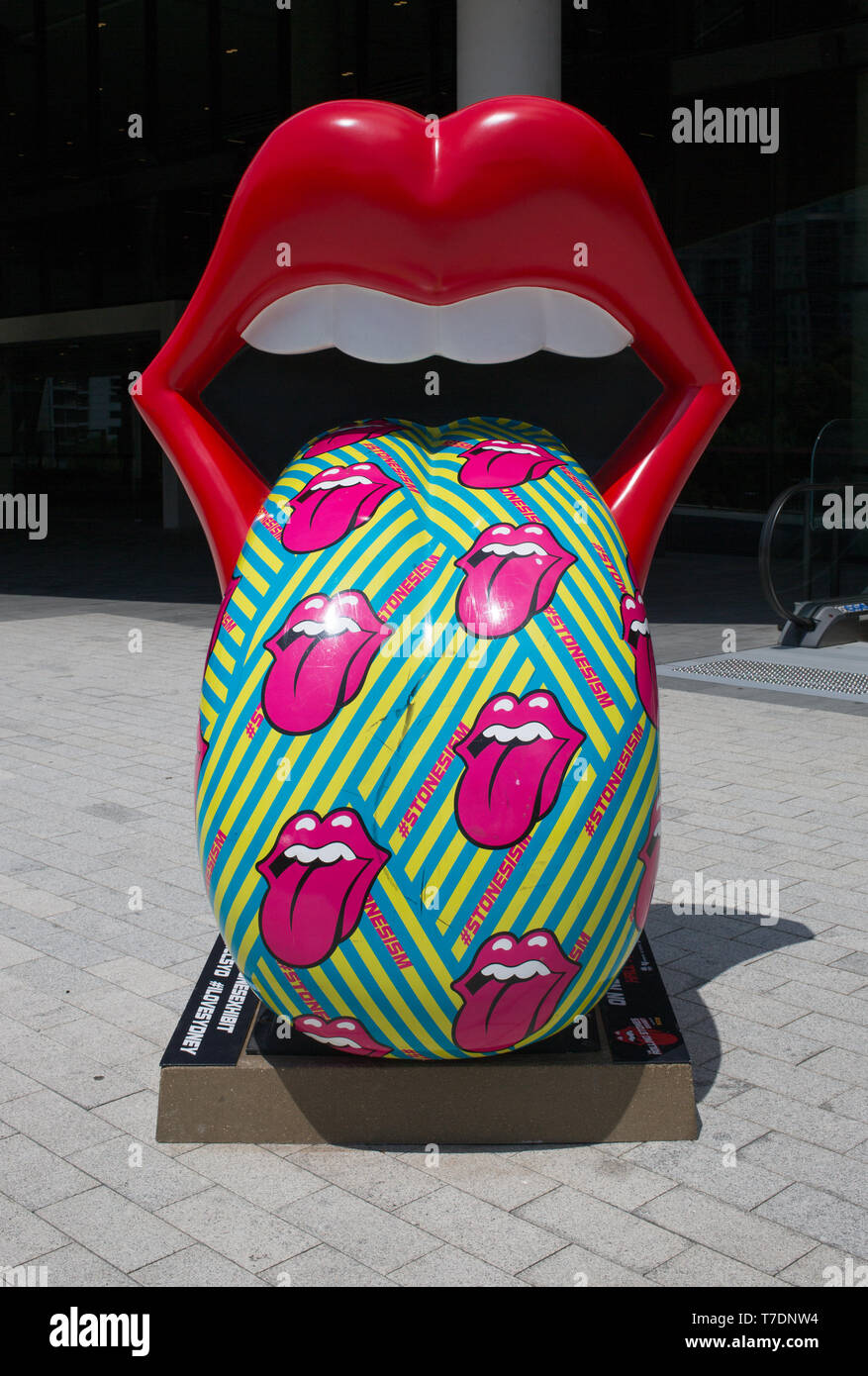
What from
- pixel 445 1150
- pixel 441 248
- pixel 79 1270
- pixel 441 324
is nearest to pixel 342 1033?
pixel 445 1150

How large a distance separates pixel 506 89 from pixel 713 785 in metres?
7.50

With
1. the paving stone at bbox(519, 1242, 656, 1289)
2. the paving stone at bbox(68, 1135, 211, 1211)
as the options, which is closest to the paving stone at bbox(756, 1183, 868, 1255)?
the paving stone at bbox(519, 1242, 656, 1289)

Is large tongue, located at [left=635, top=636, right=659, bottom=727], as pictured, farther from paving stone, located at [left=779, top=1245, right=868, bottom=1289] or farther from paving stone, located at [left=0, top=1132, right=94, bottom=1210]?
paving stone, located at [left=0, top=1132, right=94, bottom=1210]

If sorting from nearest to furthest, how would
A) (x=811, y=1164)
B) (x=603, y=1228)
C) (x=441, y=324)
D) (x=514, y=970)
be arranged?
(x=603, y=1228) → (x=514, y=970) → (x=811, y=1164) → (x=441, y=324)

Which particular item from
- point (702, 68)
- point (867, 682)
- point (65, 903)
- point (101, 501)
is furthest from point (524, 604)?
point (101, 501)

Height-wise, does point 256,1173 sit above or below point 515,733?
below

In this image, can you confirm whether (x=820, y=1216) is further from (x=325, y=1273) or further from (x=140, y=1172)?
(x=140, y=1172)

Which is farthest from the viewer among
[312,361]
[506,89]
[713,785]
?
[506,89]

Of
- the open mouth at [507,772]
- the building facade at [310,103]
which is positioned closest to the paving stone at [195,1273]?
the open mouth at [507,772]

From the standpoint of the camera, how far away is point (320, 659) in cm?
304

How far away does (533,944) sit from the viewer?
9.98 ft

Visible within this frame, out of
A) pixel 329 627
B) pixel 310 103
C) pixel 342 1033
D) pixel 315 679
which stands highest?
pixel 310 103

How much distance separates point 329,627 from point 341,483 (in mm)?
407

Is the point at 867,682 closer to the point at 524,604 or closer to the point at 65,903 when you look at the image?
the point at 65,903
